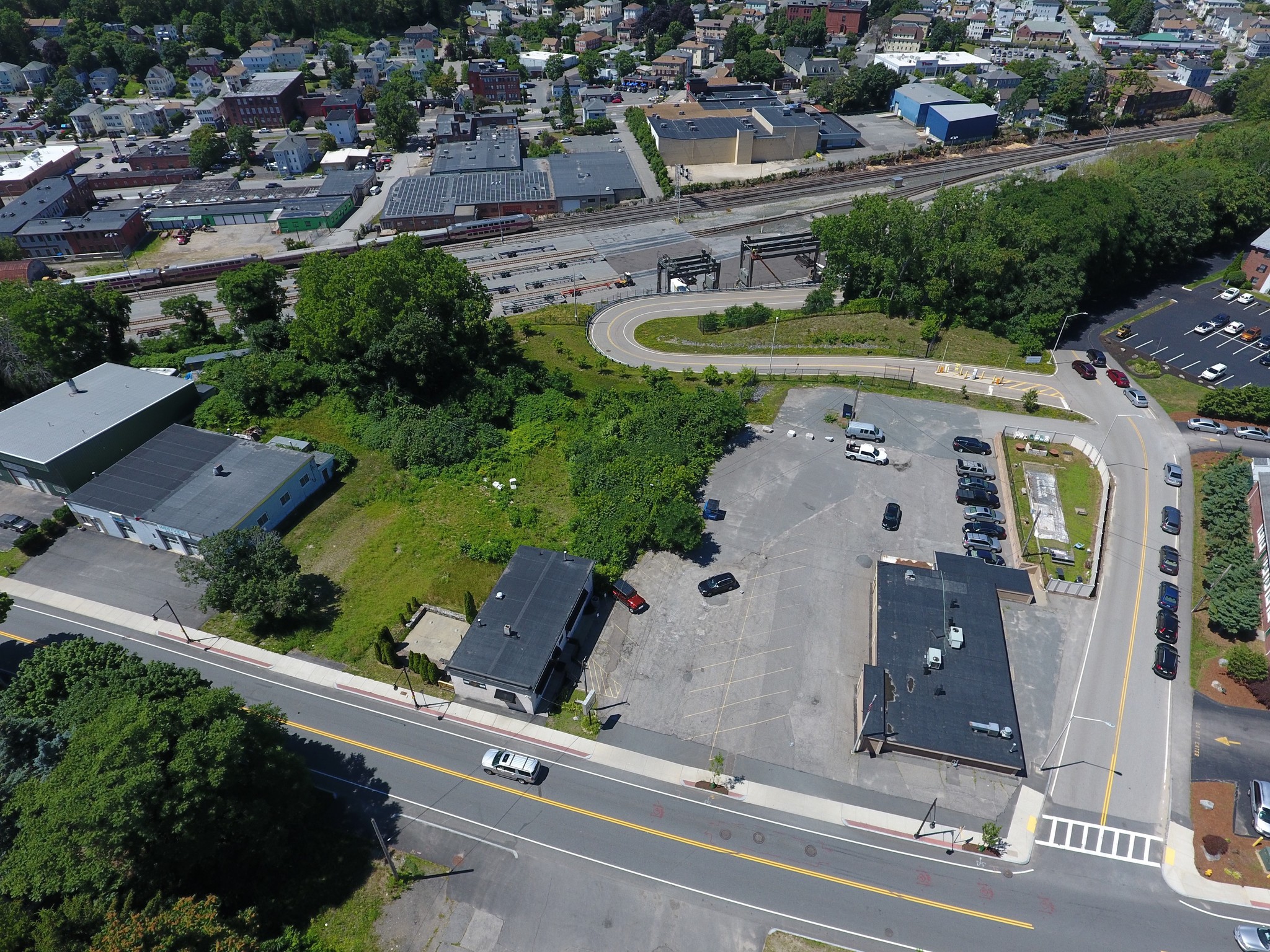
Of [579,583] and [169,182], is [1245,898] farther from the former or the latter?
[169,182]

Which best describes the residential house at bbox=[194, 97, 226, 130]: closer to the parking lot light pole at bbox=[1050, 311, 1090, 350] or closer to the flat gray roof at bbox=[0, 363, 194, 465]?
the flat gray roof at bbox=[0, 363, 194, 465]

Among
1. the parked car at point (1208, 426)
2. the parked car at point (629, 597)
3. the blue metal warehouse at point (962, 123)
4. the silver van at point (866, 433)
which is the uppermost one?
the blue metal warehouse at point (962, 123)

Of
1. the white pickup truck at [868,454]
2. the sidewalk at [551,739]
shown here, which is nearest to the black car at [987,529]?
the white pickup truck at [868,454]

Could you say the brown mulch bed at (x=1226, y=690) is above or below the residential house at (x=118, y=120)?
below

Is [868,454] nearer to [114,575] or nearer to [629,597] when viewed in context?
[629,597]

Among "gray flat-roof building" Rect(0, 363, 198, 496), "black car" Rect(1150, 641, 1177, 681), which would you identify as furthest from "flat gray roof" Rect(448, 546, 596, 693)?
"gray flat-roof building" Rect(0, 363, 198, 496)

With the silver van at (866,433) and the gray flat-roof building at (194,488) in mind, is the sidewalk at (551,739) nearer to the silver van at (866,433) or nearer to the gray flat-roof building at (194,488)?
the gray flat-roof building at (194,488)

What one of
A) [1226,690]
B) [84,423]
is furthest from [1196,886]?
[84,423]

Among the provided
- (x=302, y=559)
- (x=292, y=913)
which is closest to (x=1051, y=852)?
(x=292, y=913)
